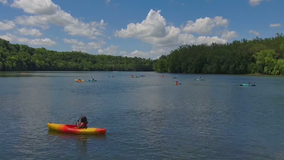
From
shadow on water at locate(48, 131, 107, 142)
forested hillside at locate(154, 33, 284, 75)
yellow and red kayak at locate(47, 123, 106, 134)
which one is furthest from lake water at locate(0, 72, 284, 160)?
forested hillside at locate(154, 33, 284, 75)

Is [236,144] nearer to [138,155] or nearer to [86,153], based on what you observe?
[138,155]

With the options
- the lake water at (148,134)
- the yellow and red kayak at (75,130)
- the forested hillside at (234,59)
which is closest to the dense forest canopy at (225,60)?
the forested hillside at (234,59)

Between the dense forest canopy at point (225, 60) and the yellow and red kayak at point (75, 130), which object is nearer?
the yellow and red kayak at point (75, 130)

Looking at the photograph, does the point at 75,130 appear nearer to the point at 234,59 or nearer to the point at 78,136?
the point at 78,136

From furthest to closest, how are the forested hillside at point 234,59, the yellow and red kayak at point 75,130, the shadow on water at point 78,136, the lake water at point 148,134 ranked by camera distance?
the forested hillside at point 234,59 → the yellow and red kayak at point 75,130 → the shadow on water at point 78,136 → the lake water at point 148,134

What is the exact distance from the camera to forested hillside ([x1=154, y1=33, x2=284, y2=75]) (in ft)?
449

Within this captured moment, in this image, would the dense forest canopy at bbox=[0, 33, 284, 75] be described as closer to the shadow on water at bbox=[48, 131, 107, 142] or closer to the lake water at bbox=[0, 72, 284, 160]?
the lake water at bbox=[0, 72, 284, 160]

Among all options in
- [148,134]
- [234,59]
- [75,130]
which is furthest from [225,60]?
[75,130]

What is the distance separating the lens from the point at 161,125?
2453 centimetres

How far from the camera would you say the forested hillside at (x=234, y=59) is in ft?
449

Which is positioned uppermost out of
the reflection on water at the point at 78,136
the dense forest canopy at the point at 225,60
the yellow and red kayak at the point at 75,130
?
the dense forest canopy at the point at 225,60

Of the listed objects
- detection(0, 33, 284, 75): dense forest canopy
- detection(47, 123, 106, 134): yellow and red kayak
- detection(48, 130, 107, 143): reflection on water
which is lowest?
detection(48, 130, 107, 143): reflection on water

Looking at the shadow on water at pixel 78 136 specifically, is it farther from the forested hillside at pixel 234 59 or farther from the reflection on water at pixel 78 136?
the forested hillside at pixel 234 59

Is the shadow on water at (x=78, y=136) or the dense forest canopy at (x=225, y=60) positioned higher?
the dense forest canopy at (x=225, y=60)
